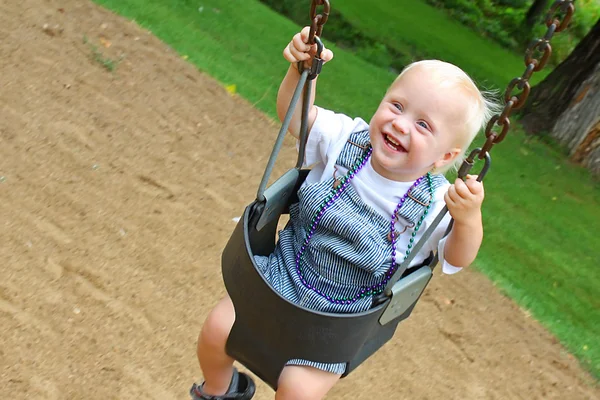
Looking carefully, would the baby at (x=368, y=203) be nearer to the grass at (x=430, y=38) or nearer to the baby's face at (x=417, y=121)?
the baby's face at (x=417, y=121)

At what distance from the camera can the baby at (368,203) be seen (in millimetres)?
1688

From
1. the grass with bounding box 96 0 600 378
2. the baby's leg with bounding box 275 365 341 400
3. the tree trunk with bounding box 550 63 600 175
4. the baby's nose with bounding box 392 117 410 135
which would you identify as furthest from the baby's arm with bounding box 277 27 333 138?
the tree trunk with bounding box 550 63 600 175

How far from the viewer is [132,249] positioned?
3.19 m

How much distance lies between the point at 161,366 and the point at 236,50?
432 centimetres

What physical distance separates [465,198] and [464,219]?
0.07m

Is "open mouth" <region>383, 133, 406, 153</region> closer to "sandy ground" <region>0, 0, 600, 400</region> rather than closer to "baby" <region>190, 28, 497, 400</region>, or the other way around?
"baby" <region>190, 28, 497, 400</region>

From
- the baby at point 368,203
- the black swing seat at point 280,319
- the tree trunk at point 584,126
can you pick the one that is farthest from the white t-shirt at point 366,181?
the tree trunk at point 584,126

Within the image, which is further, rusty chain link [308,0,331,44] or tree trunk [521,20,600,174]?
tree trunk [521,20,600,174]

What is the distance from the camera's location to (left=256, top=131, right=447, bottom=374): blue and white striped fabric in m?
1.78

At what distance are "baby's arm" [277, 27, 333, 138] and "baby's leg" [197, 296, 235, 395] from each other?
0.56 meters

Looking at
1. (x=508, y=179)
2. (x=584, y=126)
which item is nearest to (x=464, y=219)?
(x=508, y=179)

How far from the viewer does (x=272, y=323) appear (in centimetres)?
164

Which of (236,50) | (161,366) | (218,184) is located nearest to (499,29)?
(236,50)

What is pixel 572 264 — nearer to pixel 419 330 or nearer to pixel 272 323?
pixel 419 330
